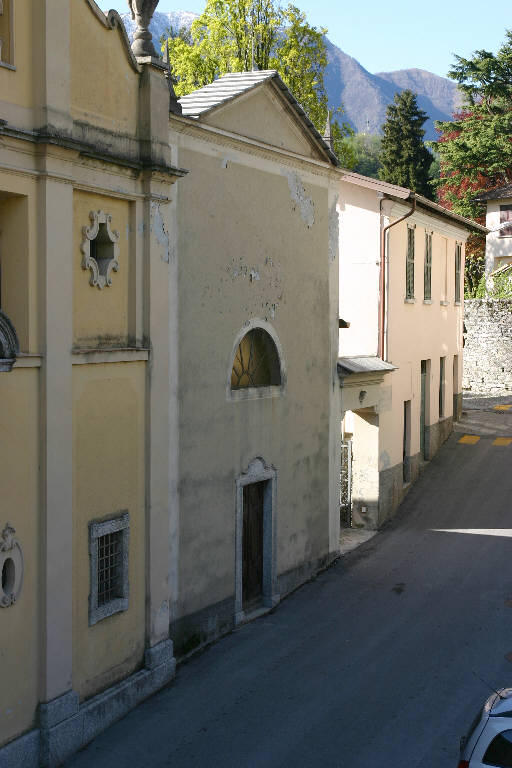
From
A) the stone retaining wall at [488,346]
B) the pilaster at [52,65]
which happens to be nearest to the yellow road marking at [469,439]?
the stone retaining wall at [488,346]

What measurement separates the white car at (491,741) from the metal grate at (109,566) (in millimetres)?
4787

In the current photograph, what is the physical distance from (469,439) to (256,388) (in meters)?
14.3

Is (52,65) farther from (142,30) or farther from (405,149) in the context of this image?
(405,149)

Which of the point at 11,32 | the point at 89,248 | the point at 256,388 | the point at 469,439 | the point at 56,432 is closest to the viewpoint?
the point at 11,32

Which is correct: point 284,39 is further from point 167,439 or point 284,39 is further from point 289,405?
point 167,439

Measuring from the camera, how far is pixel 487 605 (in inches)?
597

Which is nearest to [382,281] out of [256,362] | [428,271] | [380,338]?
[380,338]

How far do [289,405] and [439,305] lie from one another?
11.5m

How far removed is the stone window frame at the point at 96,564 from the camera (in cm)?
1039

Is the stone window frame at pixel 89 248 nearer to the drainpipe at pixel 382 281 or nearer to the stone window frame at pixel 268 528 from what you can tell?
the stone window frame at pixel 268 528

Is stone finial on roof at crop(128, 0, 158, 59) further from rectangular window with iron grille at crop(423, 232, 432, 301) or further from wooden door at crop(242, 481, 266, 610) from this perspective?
rectangular window with iron grille at crop(423, 232, 432, 301)

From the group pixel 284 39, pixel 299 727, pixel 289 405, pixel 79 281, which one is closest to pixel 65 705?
pixel 299 727

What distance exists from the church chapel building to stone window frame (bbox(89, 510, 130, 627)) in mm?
31

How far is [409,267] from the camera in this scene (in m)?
22.4
